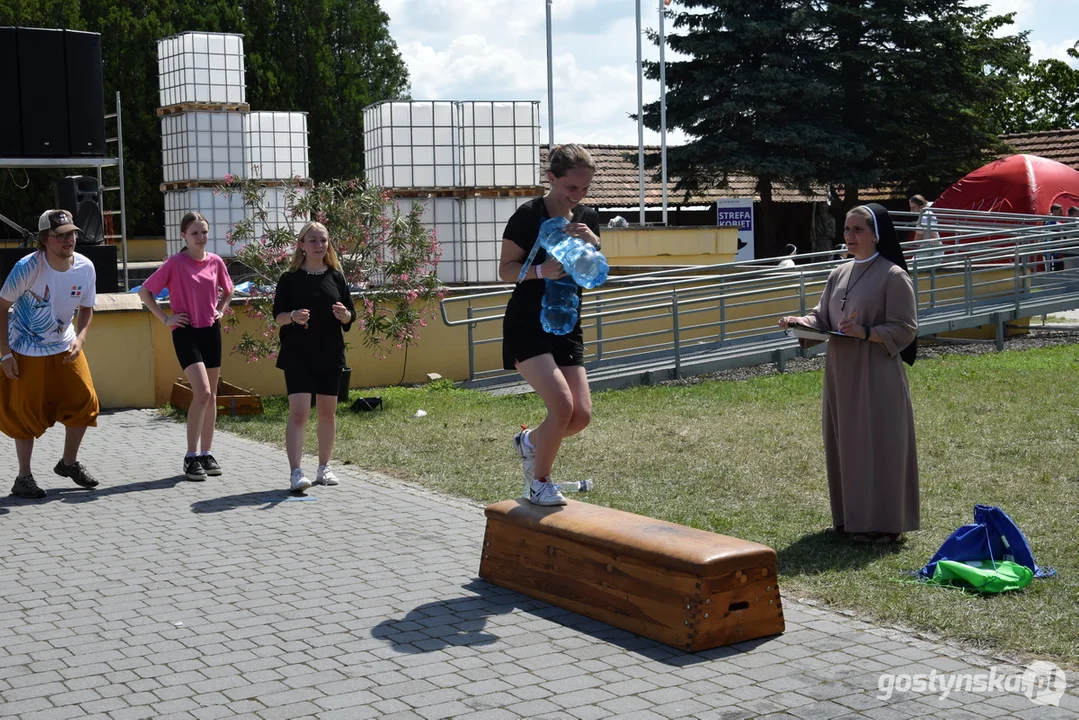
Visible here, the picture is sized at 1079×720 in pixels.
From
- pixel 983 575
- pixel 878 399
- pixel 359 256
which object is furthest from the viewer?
pixel 359 256

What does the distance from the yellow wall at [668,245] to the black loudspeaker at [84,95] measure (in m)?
10.5

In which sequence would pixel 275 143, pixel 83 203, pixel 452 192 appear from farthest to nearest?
pixel 275 143, pixel 83 203, pixel 452 192

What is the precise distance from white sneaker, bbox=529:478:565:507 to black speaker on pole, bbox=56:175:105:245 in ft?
44.9

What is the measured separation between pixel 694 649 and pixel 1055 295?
16333mm

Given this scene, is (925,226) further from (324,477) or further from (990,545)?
(990,545)

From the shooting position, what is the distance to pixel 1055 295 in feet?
64.8

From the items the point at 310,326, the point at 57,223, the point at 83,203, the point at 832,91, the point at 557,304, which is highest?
the point at 832,91

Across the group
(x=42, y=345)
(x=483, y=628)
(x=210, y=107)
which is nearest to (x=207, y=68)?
(x=210, y=107)

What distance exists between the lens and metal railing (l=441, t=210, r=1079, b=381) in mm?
16266

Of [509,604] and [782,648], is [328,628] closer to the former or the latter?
[509,604]

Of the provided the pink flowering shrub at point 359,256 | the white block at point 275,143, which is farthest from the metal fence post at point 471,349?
the white block at point 275,143

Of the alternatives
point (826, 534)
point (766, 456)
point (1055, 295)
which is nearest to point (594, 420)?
point (766, 456)

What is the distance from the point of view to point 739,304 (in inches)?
669

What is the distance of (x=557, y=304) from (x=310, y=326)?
3175mm
